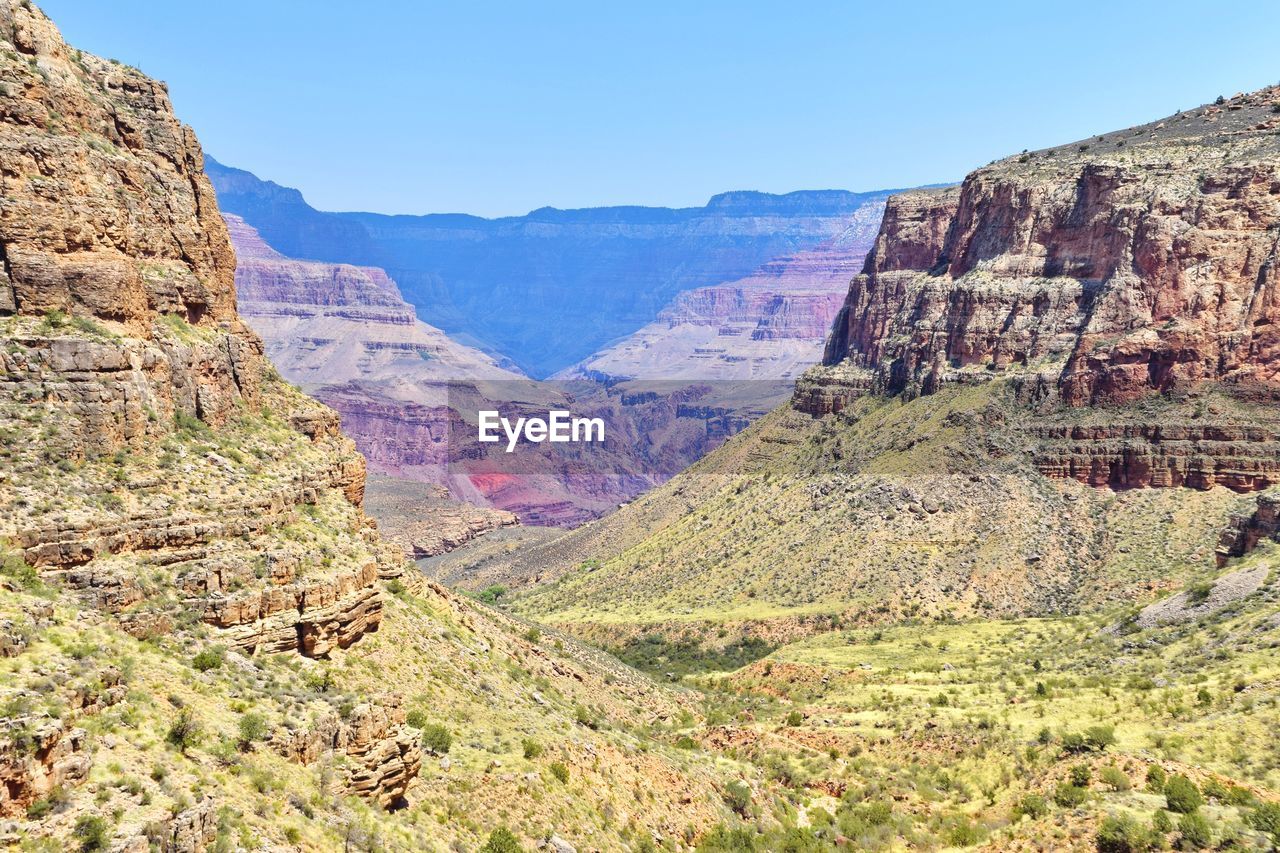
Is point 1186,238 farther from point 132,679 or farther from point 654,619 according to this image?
point 132,679

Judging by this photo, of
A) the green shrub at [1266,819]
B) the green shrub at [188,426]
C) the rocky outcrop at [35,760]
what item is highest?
the green shrub at [188,426]

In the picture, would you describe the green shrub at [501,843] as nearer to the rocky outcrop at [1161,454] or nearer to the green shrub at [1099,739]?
the green shrub at [1099,739]

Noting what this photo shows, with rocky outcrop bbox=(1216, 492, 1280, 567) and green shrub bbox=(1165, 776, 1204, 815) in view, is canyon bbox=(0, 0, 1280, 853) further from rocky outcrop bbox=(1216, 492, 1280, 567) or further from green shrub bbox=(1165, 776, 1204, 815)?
rocky outcrop bbox=(1216, 492, 1280, 567)

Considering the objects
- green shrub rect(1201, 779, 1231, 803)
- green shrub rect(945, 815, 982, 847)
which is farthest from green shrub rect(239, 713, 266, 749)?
green shrub rect(1201, 779, 1231, 803)

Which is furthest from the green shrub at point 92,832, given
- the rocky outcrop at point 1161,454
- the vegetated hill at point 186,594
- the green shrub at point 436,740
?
the rocky outcrop at point 1161,454

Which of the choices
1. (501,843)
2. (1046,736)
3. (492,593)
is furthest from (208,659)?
(492,593)

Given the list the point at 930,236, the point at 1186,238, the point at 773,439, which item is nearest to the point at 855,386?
the point at 773,439
